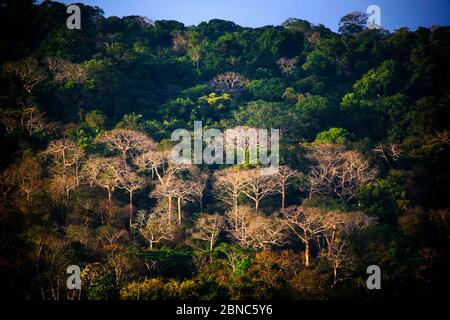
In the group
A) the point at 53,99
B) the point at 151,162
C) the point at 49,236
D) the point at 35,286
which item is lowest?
the point at 35,286

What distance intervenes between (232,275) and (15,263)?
28.4 ft

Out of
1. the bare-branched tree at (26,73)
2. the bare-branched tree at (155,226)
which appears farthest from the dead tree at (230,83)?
the bare-branched tree at (155,226)

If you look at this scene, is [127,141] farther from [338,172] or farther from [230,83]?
[230,83]

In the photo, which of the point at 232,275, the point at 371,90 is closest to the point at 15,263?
the point at 232,275

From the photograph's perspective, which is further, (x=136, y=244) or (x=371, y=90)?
(x=371, y=90)

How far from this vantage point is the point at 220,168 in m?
36.0

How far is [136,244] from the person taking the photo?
1196 inches

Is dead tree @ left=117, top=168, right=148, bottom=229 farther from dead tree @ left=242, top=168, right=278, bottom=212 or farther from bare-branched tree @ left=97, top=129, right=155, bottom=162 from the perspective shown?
dead tree @ left=242, top=168, right=278, bottom=212

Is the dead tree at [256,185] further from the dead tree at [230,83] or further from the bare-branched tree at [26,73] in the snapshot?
the dead tree at [230,83]

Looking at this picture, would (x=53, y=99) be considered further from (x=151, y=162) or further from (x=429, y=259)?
(x=429, y=259)

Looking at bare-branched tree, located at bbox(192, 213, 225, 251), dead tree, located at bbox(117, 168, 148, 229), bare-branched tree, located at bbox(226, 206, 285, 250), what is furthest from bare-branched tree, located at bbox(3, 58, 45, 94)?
bare-branched tree, located at bbox(226, 206, 285, 250)

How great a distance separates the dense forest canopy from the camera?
2633cm

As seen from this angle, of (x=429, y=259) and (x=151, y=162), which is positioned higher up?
(x=151, y=162)

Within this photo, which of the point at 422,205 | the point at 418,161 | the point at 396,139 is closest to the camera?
the point at 422,205
